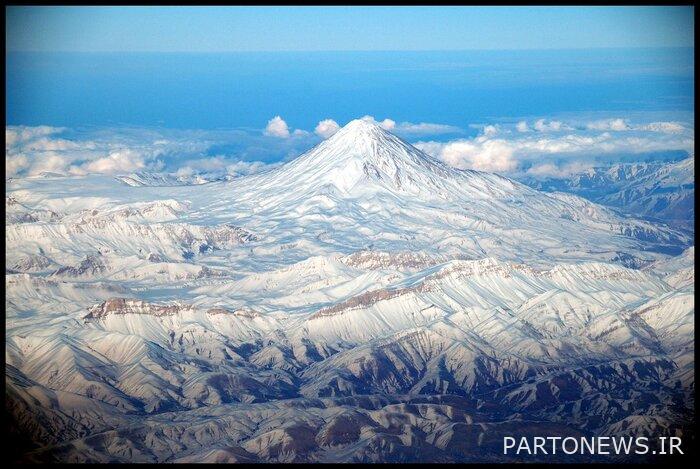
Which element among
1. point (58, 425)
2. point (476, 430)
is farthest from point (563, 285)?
point (58, 425)

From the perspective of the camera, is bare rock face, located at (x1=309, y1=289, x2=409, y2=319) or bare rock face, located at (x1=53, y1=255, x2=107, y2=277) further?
bare rock face, located at (x1=53, y1=255, x2=107, y2=277)

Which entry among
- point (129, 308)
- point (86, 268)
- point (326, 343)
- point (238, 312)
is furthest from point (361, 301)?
point (86, 268)

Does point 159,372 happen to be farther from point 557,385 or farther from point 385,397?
A: point 557,385

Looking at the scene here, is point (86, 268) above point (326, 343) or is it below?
above

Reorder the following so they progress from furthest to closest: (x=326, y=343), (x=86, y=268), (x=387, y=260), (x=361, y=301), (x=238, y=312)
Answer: (x=86, y=268), (x=387, y=260), (x=361, y=301), (x=238, y=312), (x=326, y=343)

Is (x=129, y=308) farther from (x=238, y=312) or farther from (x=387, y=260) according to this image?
(x=387, y=260)

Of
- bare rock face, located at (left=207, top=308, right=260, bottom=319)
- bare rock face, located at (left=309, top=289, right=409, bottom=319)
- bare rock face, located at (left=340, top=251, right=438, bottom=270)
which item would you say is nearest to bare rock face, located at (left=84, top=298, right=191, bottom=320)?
bare rock face, located at (left=207, top=308, right=260, bottom=319)

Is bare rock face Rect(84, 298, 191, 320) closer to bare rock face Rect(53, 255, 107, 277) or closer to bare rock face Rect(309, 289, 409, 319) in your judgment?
bare rock face Rect(309, 289, 409, 319)

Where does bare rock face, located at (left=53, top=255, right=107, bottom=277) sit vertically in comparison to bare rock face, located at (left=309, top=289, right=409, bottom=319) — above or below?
above

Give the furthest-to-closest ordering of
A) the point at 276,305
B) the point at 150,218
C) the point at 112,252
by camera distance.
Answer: the point at 150,218
the point at 112,252
the point at 276,305
